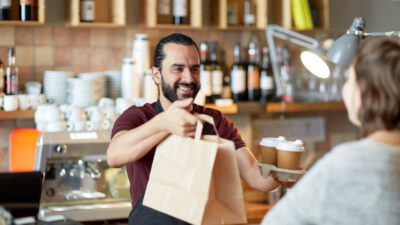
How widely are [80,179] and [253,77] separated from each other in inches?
55.0

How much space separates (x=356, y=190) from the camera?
110 centimetres

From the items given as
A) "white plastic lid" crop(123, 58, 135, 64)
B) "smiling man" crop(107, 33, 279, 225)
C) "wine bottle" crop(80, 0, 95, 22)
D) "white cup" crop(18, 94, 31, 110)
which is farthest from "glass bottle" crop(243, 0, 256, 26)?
"smiling man" crop(107, 33, 279, 225)

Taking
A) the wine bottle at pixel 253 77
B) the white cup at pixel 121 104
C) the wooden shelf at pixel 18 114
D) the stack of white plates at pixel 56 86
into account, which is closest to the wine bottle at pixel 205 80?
the wine bottle at pixel 253 77

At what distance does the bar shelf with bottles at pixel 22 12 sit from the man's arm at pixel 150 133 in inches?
64.4

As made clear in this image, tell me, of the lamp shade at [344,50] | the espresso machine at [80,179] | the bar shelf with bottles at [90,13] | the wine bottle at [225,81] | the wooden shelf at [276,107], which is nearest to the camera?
the lamp shade at [344,50]

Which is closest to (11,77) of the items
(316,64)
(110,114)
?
(110,114)

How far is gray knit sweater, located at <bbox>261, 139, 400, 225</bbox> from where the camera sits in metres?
1.09

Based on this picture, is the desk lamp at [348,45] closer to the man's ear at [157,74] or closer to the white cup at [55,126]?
the man's ear at [157,74]

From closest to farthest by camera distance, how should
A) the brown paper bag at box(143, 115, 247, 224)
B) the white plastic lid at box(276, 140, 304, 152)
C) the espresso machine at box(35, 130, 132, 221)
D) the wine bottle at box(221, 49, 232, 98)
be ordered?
1. the brown paper bag at box(143, 115, 247, 224)
2. the white plastic lid at box(276, 140, 304, 152)
3. the espresso machine at box(35, 130, 132, 221)
4. the wine bottle at box(221, 49, 232, 98)

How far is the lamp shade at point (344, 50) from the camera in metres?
1.80

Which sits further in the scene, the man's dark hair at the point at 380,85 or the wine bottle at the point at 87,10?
the wine bottle at the point at 87,10

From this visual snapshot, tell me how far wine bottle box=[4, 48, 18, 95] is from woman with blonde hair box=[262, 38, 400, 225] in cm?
252

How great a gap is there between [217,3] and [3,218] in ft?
8.06

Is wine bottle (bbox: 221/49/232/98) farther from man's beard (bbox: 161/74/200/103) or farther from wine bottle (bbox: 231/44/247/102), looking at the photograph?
man's beard (bbox: 161/74/200/103)
